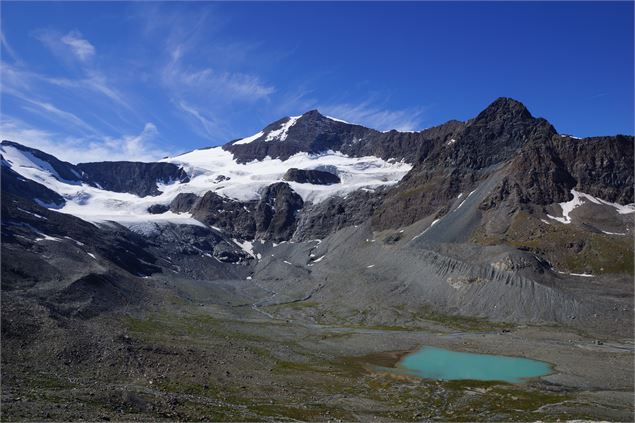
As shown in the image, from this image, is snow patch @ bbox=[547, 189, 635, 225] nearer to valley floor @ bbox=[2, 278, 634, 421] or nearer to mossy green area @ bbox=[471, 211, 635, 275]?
mossy green area @ bbox=[471, 211, 635, 275]

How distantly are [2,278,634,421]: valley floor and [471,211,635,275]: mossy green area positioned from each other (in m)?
49.7

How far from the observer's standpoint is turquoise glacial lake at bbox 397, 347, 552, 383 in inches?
3027

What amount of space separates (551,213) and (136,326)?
485 feet

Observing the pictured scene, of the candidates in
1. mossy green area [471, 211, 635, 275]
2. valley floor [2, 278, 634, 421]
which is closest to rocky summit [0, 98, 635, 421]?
valley floor [2, 278, 634, 421]

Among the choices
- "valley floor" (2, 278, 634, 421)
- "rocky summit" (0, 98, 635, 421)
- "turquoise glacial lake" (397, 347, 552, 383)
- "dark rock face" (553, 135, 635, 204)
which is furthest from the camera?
"dark rock face" (553, 135, 635, 204)

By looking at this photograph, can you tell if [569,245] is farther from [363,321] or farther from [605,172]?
[363,321]

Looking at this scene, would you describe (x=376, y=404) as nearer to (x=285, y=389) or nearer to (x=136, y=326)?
(x=285, y=389)

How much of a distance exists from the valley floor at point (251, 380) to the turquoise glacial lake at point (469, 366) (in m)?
3.25

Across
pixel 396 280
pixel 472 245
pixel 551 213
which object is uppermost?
pixel 551 213

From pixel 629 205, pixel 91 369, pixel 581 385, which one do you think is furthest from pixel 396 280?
pixel 91 369

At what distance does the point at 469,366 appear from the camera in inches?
3351

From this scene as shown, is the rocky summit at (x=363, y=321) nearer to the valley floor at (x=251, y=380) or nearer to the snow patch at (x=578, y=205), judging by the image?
the valley floor at (x=251, y=380)

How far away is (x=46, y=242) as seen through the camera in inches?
6201

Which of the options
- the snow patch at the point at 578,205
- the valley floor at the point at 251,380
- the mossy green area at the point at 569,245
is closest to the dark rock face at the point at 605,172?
the snow patch at the point at 578,205
